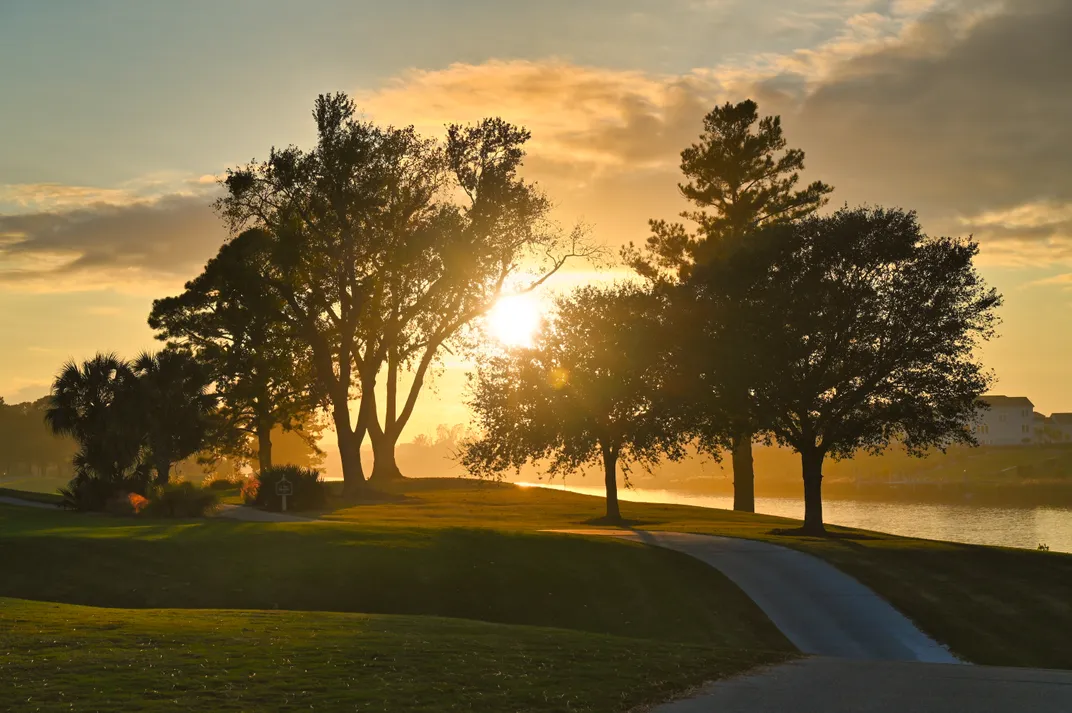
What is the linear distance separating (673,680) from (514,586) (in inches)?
505

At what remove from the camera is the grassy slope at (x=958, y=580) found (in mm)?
26781

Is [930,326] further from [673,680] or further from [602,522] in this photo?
[673,680]

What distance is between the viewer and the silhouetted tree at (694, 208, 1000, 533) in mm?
41531

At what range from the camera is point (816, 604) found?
1094 inches

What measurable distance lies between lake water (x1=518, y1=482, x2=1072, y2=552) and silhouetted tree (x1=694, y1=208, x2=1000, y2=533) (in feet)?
44.0

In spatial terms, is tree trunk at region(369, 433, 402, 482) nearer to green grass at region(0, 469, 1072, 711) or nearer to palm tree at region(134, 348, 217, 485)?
palm tree at region(134, 348, 217, 485)

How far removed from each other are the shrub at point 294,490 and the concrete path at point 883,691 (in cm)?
3472

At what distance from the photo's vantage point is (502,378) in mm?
50469

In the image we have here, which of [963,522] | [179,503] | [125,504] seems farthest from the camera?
[963,522]

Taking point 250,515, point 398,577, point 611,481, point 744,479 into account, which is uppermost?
point 611,481

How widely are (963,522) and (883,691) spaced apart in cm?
7193

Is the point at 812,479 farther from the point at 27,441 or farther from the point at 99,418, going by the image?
the point at 27,441

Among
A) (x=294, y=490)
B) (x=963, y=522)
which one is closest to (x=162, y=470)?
(x=294, y=490)

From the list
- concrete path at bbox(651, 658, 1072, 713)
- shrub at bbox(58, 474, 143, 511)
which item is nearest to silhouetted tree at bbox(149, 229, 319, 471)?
shrub at bbox(58, 474, 143, 511)
